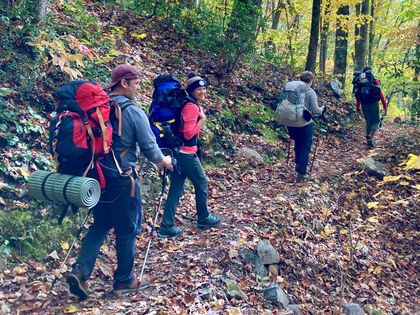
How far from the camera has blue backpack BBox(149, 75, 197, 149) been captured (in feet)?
19.6

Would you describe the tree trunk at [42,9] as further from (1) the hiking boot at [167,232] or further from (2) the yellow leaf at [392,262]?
(2) the yellow leaf at [392,262]

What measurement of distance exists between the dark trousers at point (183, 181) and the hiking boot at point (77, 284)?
2.09 metres

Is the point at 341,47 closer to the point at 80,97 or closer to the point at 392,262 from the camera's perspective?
the point at 392,262

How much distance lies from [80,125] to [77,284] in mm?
1753

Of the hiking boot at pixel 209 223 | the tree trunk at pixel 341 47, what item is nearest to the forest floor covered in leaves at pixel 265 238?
the hiking boot at pixel 209 223

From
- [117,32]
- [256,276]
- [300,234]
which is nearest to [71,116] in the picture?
[256,276]

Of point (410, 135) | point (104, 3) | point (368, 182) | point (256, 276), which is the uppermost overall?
point (104, 3)

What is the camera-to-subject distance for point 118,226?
4.83 metres

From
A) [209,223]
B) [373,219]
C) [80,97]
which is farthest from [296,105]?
[80,97]

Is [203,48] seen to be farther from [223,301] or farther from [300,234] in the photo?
[223,301]

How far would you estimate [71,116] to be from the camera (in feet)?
14.1

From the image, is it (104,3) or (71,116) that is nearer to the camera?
(71,116)

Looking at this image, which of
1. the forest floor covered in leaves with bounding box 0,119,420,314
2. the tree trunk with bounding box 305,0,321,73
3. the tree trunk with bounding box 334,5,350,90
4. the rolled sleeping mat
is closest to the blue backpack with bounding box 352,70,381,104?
the forest floor covered in leaves with bounding box 0,119,420,314

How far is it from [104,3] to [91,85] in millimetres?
10510
